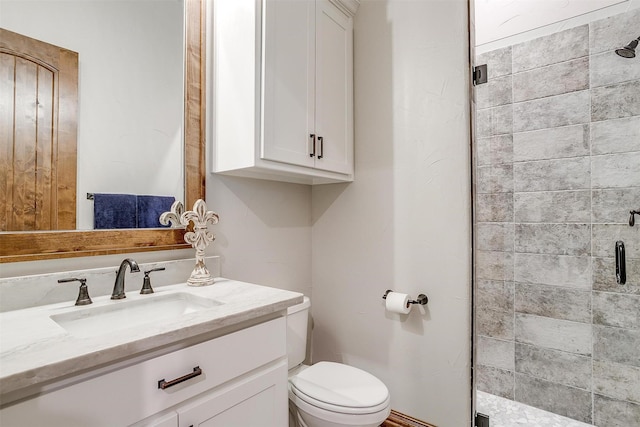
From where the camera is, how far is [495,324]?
2.16m

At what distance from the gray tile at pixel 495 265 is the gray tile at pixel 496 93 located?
3.36ft

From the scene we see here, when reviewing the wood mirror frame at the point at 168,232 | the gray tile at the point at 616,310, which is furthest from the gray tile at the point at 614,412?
the wood mirror frame at the point at 168,232

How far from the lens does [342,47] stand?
5.64ft

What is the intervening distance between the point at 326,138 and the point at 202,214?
70 cm

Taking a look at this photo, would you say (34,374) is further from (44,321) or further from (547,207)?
(547,207)

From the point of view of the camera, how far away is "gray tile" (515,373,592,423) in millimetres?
1860

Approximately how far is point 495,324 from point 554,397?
19.2 inches

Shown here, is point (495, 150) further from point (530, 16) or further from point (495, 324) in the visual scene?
point (495, 324)

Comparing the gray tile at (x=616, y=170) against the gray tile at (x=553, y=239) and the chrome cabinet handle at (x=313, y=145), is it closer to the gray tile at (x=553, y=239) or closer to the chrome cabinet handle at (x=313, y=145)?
the gray tile at (x=553, y=239)

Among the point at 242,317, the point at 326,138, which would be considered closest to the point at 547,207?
the point at 326,138

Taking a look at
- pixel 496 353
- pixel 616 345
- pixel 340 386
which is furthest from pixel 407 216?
pixel 616 345

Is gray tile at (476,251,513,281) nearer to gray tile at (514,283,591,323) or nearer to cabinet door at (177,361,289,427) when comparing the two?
gray tile at (514,283,591,323)

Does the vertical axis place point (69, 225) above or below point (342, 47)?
below

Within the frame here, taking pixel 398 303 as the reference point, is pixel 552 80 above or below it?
above
